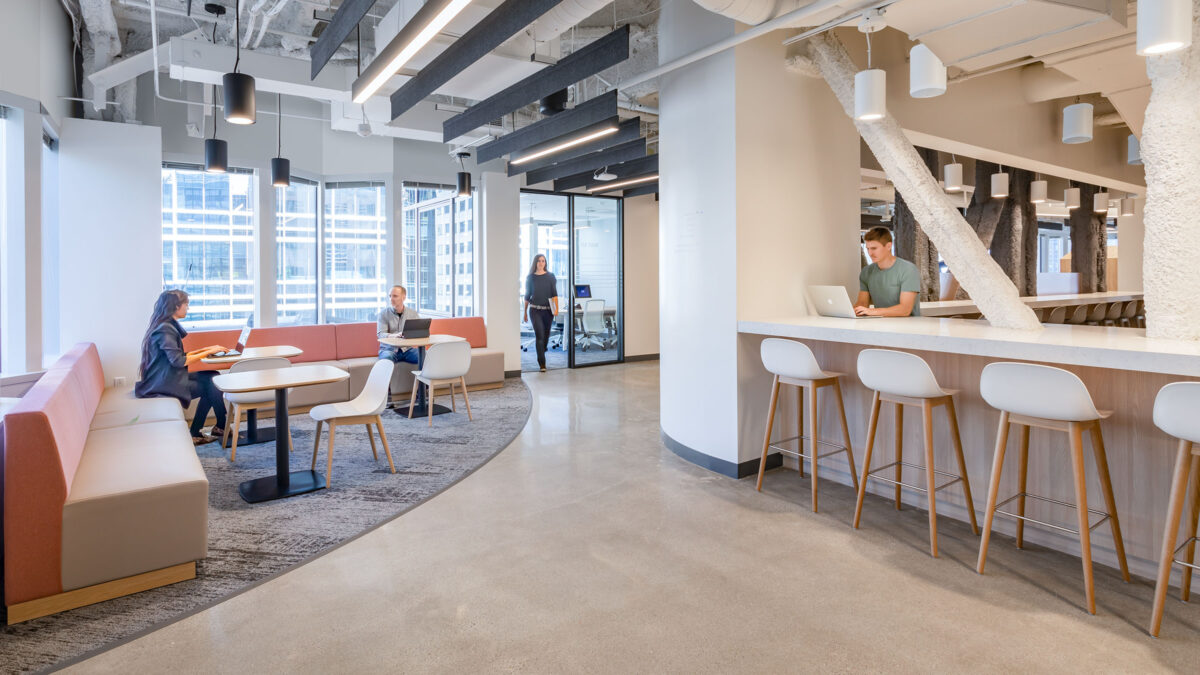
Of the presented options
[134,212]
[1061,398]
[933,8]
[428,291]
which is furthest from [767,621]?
[428,291]

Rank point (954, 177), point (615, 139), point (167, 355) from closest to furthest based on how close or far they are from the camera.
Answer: point (167, 355), point (615, 139), point (954, 177)

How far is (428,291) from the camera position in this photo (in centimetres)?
1001

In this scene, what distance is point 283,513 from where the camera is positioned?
12.8ft

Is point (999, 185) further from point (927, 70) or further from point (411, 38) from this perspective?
point (411, 38)

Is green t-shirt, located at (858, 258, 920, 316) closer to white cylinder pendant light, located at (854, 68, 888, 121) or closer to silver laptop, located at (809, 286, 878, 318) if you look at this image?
silver laptop, located at (809, 286, 878, 318)

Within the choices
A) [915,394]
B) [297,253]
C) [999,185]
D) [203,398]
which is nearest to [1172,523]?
[915,394]

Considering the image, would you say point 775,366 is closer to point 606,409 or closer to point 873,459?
point 873,459

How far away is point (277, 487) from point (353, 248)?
5.41 meters

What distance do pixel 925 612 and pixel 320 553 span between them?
2.99 metres

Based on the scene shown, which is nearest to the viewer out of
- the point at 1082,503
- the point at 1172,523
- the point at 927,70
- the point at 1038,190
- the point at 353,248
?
the point at 1172,523

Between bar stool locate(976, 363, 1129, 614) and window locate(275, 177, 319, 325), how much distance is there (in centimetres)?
830

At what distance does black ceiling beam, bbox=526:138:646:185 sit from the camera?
7.33 m

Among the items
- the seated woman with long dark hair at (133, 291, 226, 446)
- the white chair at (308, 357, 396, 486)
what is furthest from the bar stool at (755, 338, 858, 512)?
the seated woman with long dark hair at (133, 291, 226, 446)

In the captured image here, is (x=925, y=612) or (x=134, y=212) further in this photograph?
(x=134, y=212)
